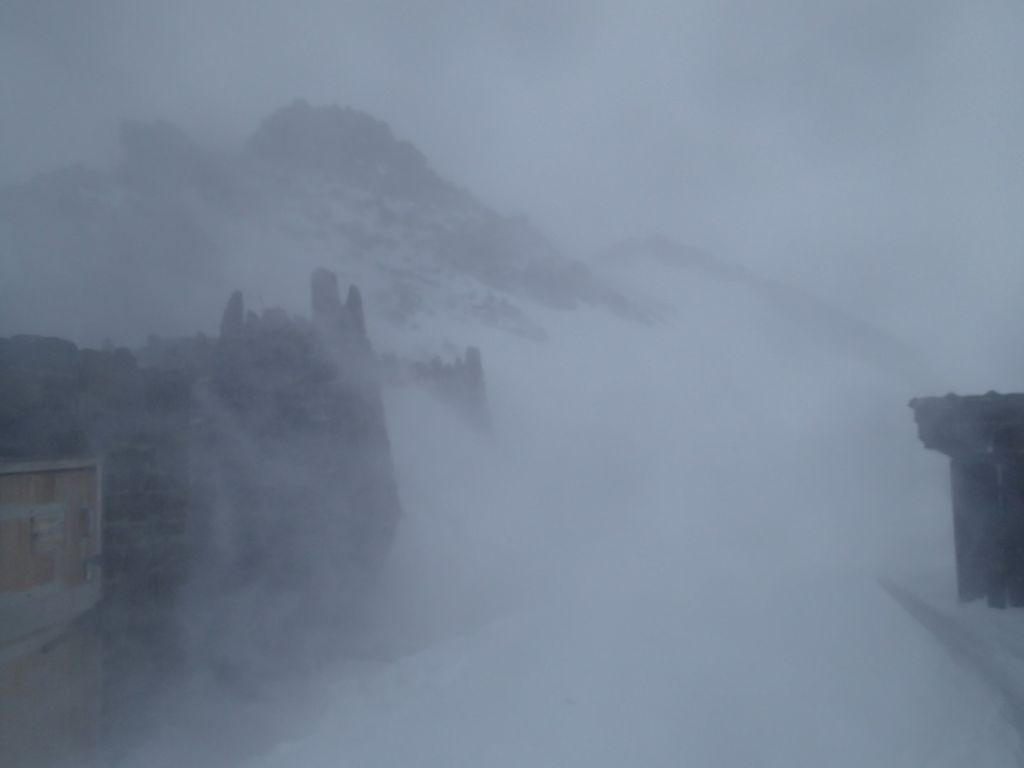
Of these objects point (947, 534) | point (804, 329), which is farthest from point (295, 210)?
point (947, 534)

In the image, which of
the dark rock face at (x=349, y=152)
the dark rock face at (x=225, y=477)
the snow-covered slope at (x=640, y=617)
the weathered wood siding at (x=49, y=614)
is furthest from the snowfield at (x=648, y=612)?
the dark rock face at (x=349, y=152)

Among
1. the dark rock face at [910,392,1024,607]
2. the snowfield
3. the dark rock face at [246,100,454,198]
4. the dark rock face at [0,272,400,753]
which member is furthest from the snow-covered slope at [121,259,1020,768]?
the dark rock face at [246,100,454,198]

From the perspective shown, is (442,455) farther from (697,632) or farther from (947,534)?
(947,534)

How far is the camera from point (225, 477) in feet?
23.1

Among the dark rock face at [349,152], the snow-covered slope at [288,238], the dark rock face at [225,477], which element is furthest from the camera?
the dark rock face at [349,152]

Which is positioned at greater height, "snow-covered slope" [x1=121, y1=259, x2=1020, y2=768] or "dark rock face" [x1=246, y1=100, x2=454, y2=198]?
"dark rock face" [x1=246, y1=100, x2=454, y2=198]

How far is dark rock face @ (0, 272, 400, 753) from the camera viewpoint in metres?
5.63

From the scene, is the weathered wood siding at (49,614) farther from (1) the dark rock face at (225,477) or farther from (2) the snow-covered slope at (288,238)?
(2) the snow-covered slope at (288,238)

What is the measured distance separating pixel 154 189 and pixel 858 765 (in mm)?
43358

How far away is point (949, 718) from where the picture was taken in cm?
610

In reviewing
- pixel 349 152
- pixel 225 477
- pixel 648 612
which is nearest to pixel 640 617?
pixel 648 612

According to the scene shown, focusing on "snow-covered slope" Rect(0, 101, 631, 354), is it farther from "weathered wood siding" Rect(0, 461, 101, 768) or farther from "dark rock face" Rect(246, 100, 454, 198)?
"weathered wood siding" Rect(0, 461, 101, 768)

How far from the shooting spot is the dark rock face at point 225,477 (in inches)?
222

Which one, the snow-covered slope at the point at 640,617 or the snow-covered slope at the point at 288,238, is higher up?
the snow-covered slope at the point at 288,238
